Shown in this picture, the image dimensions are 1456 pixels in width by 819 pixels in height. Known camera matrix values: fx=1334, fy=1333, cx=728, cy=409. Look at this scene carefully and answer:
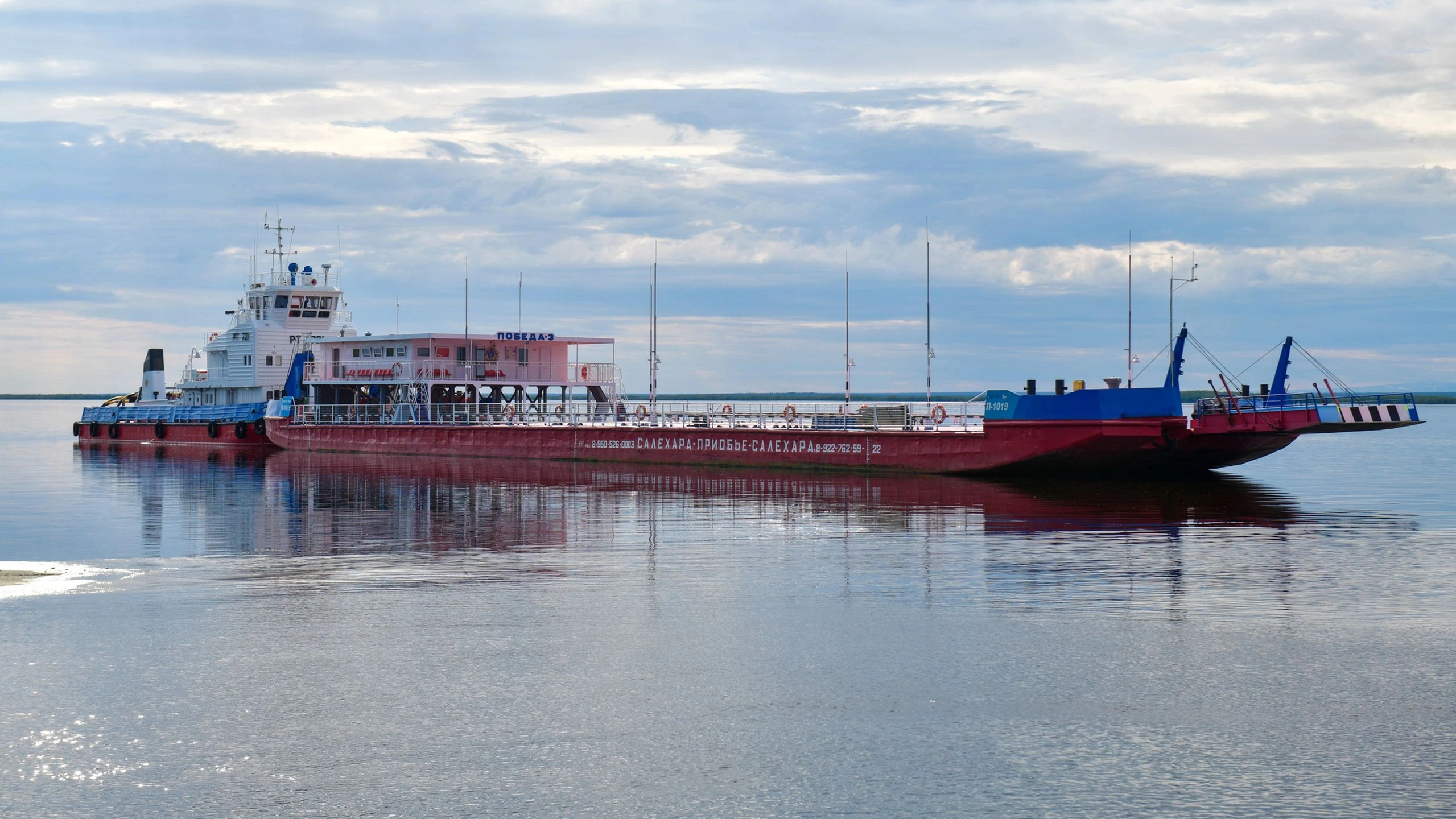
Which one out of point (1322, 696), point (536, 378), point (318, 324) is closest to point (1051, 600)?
point (1322, 696)

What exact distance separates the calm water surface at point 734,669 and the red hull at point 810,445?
31.2 feet

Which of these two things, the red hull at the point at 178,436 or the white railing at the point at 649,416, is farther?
the red hull at the point at 178,436

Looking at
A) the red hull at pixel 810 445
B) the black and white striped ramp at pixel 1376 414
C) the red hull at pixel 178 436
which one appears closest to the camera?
the black and white striped ramp at pixel 1376 414

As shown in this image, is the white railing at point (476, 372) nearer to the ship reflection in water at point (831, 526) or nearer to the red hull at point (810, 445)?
the red hull at point (810, 445)

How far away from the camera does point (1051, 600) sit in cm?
1745

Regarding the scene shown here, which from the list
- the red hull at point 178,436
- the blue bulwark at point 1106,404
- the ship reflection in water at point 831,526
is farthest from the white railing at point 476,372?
the blue bulwark at point 1106,404

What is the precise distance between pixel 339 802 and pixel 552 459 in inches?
1714

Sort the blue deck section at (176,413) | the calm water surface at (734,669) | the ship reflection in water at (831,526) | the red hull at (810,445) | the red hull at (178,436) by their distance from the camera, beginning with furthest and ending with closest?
the blue deck section at (176,413) → the red hull at (178,436) → the red hull at (810,445) → the ship reflection in water at (831,526) → the calm water surface at (734,669)

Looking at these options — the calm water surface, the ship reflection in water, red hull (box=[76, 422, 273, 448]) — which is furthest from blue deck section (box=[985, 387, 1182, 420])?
red hull (box=[76, 422, 273, 448])

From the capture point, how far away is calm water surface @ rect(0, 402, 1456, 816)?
965 centimetres

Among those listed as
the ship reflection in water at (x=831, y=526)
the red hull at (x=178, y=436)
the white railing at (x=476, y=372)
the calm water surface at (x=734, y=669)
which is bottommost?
the calm water surface at (x=734, y=669)

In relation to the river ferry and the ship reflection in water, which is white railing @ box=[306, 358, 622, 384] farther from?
the ship reflection in water

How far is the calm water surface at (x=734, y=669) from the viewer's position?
9648 mm

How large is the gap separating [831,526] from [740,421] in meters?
22.8
